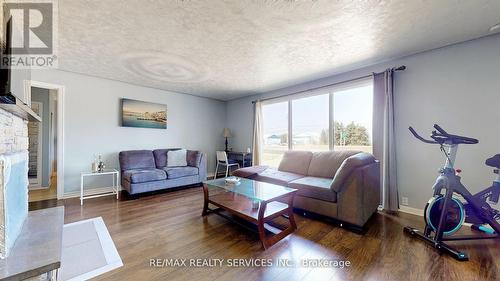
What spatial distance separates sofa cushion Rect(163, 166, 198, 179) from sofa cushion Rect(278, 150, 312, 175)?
1942 millimetres

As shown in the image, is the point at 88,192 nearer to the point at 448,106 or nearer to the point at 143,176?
the point at 143,176

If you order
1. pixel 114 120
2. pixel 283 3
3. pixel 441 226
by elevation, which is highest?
pixel 283 3

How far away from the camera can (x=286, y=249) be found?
1.87 metres

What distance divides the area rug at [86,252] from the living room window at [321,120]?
3553mm

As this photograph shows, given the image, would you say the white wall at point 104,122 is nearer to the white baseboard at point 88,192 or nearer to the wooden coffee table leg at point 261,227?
the white baseboard at point 88,192

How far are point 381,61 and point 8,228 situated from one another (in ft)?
14.5

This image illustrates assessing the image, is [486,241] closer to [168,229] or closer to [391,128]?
[391,128]

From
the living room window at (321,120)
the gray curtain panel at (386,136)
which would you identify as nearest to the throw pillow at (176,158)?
the living room window at (321,120)

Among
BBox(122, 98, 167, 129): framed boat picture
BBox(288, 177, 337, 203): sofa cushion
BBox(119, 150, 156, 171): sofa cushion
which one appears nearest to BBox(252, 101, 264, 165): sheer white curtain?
BBox(288, 177, 337, 203): sofa cushion

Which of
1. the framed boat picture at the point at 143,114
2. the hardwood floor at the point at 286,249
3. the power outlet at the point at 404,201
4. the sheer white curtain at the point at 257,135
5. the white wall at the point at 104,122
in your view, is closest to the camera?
the hardwood floor at the point at 286,249

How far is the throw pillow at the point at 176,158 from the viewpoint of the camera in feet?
14.2

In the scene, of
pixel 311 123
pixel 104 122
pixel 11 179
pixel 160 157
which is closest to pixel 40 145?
pixel 104 122

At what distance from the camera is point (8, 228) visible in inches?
44.9

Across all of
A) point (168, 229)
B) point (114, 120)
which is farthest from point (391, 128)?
point (114, 120)
